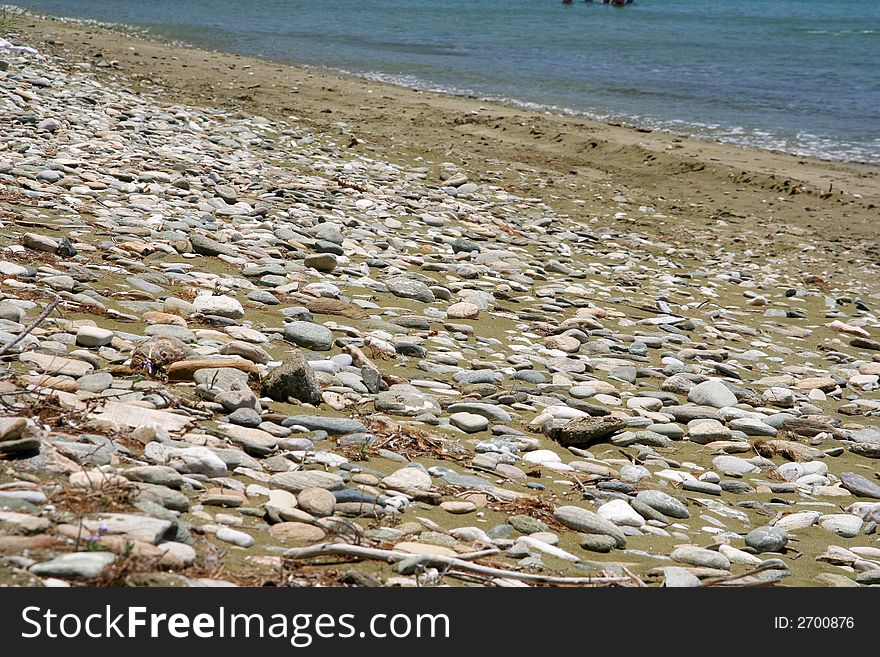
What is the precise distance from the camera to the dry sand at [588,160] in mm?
11453

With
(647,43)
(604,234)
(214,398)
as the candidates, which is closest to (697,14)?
(647,43)

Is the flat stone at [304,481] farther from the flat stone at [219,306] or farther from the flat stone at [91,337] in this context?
the flat stone at [219,306]

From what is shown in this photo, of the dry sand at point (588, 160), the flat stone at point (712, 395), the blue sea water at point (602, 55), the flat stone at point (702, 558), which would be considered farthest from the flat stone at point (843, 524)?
the blue sea water at point (602, 55)

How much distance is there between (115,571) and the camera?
240cm

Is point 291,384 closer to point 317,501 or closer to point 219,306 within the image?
point 317,501

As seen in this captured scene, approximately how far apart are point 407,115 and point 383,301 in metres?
10.2

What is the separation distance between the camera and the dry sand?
11453 mm

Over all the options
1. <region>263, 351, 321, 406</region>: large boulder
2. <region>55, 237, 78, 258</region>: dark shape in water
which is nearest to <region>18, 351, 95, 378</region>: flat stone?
<region>263, 351, 321, 406</region>: large boulder

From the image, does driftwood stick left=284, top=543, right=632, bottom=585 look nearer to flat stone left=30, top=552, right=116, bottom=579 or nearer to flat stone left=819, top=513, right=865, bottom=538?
flat stone left=30, top=552, right=116, bottom=579

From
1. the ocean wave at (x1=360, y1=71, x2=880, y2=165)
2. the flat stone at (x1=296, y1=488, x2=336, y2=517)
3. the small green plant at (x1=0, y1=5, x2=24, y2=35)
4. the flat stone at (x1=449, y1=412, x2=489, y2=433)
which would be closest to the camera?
the flat stone at (x1=296, y1=488, x2=336, y2=517)

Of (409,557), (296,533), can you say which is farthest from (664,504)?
(296,533)

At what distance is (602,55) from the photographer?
28297 millimetres

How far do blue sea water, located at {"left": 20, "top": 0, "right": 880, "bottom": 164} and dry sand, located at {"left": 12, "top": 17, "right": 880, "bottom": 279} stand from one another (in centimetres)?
241

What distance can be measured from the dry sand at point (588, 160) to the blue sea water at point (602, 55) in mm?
2410
